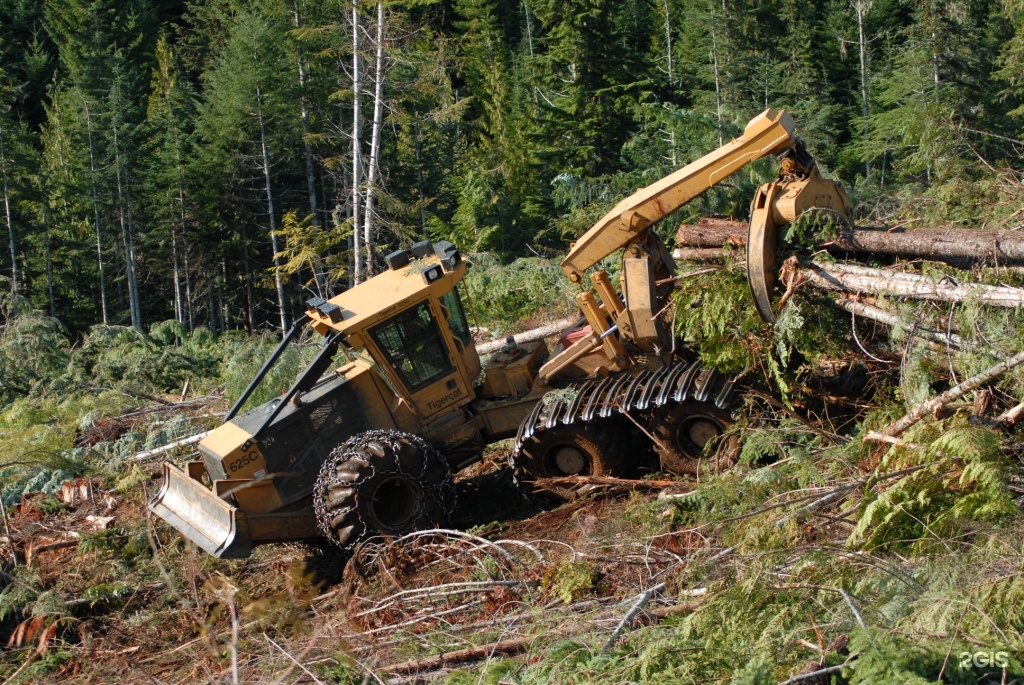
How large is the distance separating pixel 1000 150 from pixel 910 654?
19371 mm

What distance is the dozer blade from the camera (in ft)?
28.7

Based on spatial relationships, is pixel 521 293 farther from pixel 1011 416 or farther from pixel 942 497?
pixel 942 497

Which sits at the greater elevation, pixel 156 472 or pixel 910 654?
pixel 910 654

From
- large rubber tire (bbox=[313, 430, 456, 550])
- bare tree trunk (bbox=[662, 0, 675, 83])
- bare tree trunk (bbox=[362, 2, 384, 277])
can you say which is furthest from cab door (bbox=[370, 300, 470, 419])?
bare tree trunk (bbox=[662, 0, 675, 83])

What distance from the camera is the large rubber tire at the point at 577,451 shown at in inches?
377

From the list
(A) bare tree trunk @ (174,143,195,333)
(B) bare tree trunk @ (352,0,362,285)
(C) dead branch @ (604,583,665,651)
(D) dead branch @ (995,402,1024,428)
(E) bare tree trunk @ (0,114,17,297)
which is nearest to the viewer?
(C) dead branch @ (604,583,665,651)

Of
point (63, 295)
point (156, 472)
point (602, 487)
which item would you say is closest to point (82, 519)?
point (156, 472)

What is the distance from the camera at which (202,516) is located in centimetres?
918

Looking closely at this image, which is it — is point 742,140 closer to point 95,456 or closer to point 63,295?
point 95,456

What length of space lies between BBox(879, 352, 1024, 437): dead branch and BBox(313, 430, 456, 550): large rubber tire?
3969mm

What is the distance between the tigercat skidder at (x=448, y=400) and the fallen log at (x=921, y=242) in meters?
0.37

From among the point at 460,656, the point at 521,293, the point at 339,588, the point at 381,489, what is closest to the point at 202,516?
the point at 339,588

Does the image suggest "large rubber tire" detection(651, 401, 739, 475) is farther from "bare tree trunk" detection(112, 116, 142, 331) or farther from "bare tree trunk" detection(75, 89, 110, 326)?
"bare tree trunk" detection(75, 89, 110, 326)

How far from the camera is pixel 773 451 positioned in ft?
27.3
